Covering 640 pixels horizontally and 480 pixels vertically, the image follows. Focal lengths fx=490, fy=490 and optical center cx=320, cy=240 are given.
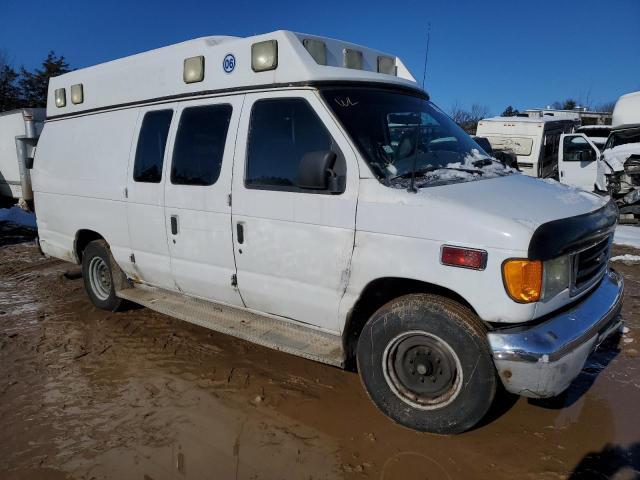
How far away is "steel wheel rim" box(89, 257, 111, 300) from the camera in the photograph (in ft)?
18.2

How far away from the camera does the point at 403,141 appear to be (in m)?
3.54

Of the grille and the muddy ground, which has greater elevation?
A: the grille

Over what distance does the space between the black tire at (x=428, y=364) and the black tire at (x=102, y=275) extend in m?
3.19

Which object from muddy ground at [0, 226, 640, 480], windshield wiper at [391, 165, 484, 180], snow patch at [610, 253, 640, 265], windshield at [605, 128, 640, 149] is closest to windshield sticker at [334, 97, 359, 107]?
windshield wiper at [391, 165, 484, 180]

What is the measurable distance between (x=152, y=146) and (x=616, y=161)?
10.6m

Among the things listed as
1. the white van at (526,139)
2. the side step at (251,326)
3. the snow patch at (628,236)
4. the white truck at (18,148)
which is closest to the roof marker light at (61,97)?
the side step at (251,326)

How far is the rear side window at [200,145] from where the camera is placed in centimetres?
398

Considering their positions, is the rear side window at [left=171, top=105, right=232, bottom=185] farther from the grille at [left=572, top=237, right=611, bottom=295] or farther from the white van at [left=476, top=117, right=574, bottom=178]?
the white van at [left=476, top=117, right=574, bottom=178]

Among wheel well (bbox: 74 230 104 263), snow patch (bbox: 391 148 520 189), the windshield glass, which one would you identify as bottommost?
wheel well (bbox: 74 230 104 263)

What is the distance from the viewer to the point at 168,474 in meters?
2.86

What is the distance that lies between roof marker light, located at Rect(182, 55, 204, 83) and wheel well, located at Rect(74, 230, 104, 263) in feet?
7.52

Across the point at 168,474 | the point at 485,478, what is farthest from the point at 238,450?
the point at 485,478

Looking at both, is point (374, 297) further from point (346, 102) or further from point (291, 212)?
point (346, 102)

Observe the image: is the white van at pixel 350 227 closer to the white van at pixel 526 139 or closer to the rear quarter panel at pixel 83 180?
the rear quarter panel at pixel 83 180
